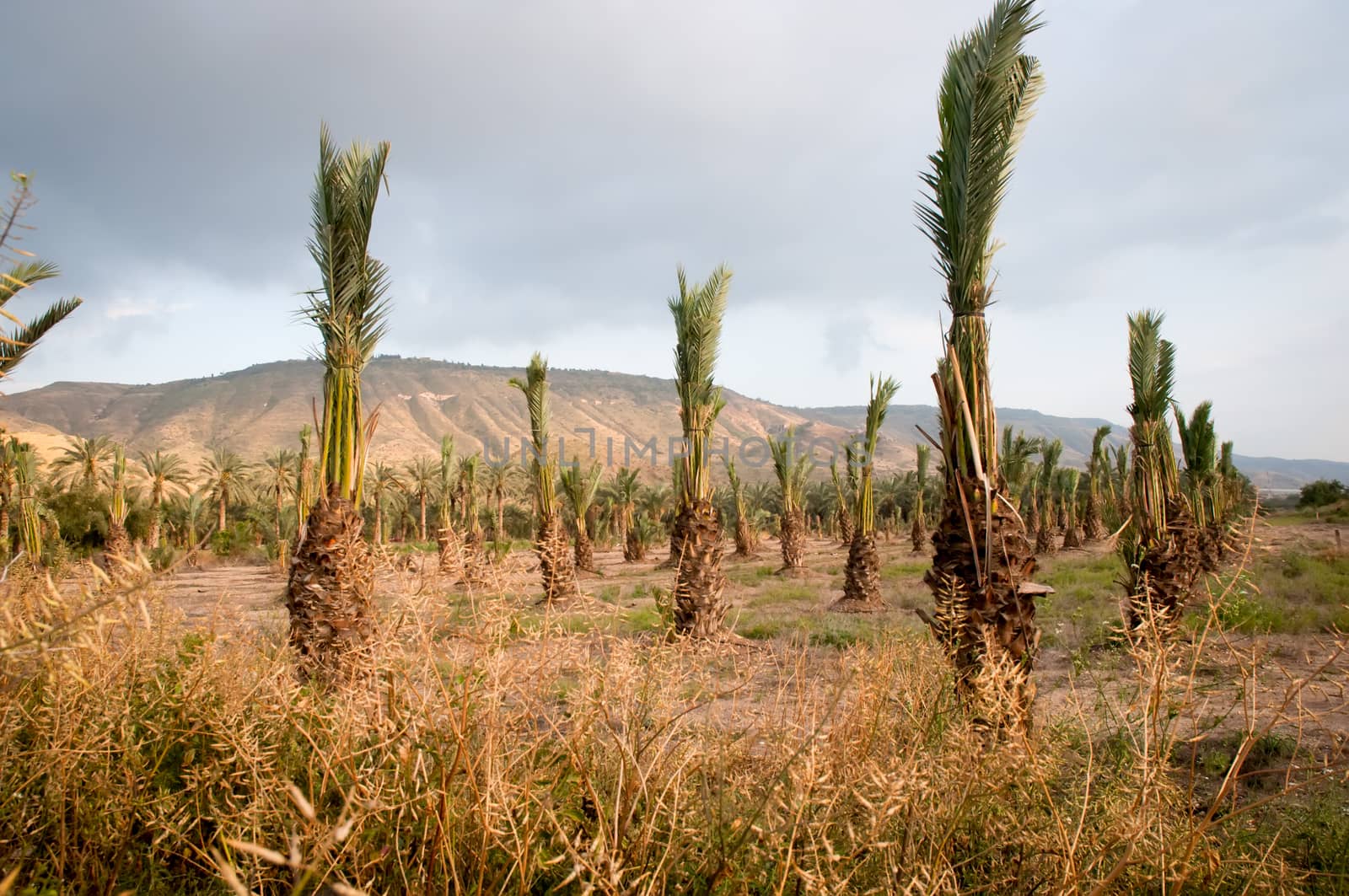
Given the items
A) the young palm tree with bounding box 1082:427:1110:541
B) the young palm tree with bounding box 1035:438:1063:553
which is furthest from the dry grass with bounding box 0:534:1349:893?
the young palm tree with bounding box 1082:427:1110:541

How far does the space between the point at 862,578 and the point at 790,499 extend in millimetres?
8459

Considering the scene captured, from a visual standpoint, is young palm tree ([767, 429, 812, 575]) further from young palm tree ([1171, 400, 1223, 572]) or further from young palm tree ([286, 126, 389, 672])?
young palm tree ([286, 126, 389, 672])

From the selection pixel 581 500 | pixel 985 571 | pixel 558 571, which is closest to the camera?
pixel 558 571

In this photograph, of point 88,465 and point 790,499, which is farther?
point 88,465

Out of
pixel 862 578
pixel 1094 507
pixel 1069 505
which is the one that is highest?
pixel 1094 507

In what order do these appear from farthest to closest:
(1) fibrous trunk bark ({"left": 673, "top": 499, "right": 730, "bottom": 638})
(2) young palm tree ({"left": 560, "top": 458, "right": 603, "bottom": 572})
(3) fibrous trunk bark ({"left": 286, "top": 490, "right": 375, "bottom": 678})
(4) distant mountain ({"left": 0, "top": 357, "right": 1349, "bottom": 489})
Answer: (4) distant mountain ({"left": 0, "top": 357, "right": 1349, "bottom": 489})
(2) young palm tree ({"left": 560, "top": 458, "right": 603, "bottom": 572})
(1) fibrous trunk bark ({"left": 673, "top": 499, "right": 730, "bottom": 638})
(3) fibrous trunk bark ({"left": 286, "top": 490, "right": 375, "bottom": 678})

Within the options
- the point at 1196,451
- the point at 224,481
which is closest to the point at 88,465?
the point at 224,481

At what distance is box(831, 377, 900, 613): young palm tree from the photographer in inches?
598

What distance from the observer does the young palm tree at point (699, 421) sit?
10.5 m

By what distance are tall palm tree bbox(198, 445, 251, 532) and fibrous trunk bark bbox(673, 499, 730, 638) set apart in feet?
125

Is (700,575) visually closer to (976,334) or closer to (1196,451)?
(976,334)

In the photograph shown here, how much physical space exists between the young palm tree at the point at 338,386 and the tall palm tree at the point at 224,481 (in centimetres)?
3858

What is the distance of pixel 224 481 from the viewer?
130 feet

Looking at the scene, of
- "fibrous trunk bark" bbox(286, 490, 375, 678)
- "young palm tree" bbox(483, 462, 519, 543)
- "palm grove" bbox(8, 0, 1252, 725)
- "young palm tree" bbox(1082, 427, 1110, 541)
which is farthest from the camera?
"young palm tree" bbox(483, 462, 519, 543)
